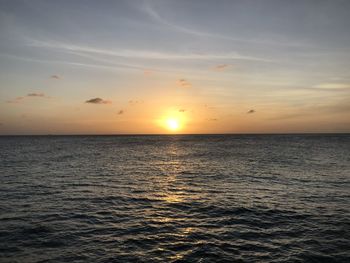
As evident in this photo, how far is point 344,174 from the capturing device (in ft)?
134

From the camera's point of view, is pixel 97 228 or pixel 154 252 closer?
pixel 154 252

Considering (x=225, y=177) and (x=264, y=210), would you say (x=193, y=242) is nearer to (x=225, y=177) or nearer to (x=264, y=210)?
(x=264, y=210)

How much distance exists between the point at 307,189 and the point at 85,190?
936 inches

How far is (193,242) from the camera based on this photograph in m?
16.4

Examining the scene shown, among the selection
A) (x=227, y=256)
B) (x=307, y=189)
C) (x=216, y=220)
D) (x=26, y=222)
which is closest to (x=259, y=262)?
(x=227, y=256)

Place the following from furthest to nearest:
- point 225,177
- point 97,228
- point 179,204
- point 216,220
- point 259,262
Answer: point 225,177, point 179,204, point 216,220, point 97,228, point 259,262

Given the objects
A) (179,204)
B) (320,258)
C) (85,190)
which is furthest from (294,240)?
(85,190)

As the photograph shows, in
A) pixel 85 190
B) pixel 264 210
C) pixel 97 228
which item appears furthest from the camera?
pixel 85 190

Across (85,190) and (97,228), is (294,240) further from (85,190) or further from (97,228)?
(85,190)

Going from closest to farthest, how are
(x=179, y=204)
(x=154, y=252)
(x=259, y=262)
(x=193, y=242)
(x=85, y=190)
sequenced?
(x=259, y=262) → (x=154, y=252) → (x=193, y=242) → (x=179, y=204) → (x=85, y=190)

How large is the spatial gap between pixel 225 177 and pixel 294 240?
75.6 feet

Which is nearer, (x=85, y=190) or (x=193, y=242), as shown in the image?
(x=193, y=242)

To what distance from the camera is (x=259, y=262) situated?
46.0ft

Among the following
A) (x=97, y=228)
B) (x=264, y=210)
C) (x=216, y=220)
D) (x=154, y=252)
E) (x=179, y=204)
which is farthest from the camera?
(x=179, y=204)
